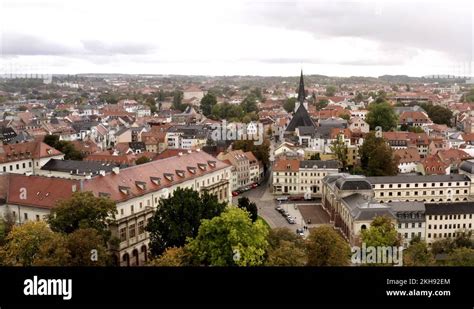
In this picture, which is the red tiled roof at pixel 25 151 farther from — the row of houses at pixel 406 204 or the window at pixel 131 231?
the row of houses at pixel 406 204

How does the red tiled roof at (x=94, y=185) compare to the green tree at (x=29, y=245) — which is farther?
the red tiled roof at (x=94, y=185)

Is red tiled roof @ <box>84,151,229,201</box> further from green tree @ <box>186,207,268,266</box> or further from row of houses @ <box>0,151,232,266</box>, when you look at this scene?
green tree @ <box>186,207,268,266</box>

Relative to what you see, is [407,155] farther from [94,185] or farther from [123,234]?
[94,185]

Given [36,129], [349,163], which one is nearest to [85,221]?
[349,163]

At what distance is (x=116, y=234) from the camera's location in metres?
16.1

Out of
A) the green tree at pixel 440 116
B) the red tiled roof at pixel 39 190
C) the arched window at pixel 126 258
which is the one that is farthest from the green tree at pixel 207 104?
the arched window at pixel 126 258

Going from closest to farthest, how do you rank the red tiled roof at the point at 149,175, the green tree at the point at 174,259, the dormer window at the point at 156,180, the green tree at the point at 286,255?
the green tree at the point at 286,255
the green tree at the point at 174,259
the red tiled roof at the point at 149,175
the dormer window at the point at 156,180

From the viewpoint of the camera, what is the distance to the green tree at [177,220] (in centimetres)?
1397

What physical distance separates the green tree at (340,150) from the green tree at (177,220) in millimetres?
18516

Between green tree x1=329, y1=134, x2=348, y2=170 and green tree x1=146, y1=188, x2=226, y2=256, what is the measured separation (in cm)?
1852

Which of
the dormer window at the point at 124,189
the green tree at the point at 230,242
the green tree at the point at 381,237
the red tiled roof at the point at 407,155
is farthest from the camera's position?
the red tiled roof at the point at 407,155
